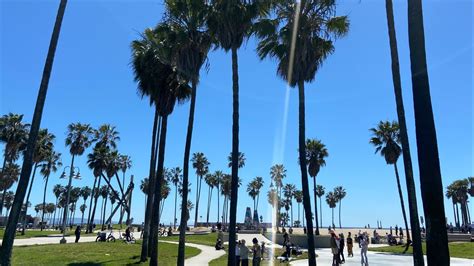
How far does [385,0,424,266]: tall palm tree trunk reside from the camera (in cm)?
1138

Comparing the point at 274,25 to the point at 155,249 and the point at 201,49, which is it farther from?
the point at 155,249

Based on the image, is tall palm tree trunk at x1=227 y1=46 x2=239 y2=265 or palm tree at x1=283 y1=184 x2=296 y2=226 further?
palm tree at x1=283 y1=184 x2=296 y2=226

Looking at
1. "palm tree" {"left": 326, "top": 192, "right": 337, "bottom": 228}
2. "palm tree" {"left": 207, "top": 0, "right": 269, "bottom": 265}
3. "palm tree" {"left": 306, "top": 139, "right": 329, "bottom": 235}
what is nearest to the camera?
"palm tree" {"left": 207, "top": 0, "right": 269, "bottom": 265}

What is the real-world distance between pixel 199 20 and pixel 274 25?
3.28 m

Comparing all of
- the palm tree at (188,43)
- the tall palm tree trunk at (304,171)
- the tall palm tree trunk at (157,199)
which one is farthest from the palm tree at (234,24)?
the tall palm tree trunk at (157,199)

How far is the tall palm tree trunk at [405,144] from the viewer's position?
11.4m

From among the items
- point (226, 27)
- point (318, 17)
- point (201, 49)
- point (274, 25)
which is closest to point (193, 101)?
point (201, 49)

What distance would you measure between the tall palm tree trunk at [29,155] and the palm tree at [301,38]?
25.9ft

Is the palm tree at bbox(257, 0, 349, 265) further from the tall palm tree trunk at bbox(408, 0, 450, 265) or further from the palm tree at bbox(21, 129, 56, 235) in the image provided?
the palm tree at bbox(21, 129, 56, 235)

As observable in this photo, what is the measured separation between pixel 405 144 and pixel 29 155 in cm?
1121

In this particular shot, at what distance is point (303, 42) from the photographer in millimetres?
17094

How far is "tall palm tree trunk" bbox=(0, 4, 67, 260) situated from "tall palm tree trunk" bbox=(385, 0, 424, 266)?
11025 mm

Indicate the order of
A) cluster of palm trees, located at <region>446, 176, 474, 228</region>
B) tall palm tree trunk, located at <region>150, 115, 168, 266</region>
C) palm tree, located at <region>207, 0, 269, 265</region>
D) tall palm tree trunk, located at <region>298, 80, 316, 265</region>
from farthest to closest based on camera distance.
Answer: cluster of palm trees, located at <region>446, 176, 474, 228</region>
tall palm tree trunk, located at <region>150, 115, 168, 266</region>
palm tree, located at <region>207, 0, 269, 265</region>
tall palm tree trunk, located at <region>298, 80, 316, 265</region>

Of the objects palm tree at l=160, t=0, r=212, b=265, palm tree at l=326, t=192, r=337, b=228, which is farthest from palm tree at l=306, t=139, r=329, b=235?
palm tree at l=326, t=192, r=337, b=228
